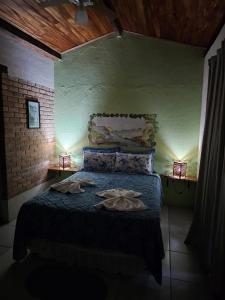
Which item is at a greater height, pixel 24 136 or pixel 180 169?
pixel 24 136

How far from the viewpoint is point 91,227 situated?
1992 millimetres

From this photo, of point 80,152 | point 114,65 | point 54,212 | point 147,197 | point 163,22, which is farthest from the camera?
point 80,152

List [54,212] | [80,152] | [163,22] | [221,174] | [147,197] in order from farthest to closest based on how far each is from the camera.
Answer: [80,152] → [163,22] → [147,197] → [54,212] → [221,174]

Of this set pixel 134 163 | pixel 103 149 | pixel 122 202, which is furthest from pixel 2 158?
Result: pixel 134 163

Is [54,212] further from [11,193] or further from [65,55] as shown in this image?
[65,55]

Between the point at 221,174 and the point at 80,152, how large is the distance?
106 inches

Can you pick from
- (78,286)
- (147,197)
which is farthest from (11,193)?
(147,197)

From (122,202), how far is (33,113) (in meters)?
2.15

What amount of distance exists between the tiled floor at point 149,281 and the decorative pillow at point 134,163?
1211 millimetres

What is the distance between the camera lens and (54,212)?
6.82 feet

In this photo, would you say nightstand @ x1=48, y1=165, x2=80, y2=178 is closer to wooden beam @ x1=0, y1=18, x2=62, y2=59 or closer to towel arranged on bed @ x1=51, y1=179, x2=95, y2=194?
towel arranged on bed @ x1=51, y1=179, x2=95, y2=194

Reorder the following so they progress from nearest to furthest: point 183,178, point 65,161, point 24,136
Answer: point 24,136 → point 183,178 → point 65,161

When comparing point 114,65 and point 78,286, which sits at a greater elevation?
point 114,65

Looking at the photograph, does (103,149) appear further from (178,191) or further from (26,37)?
(26,37)
